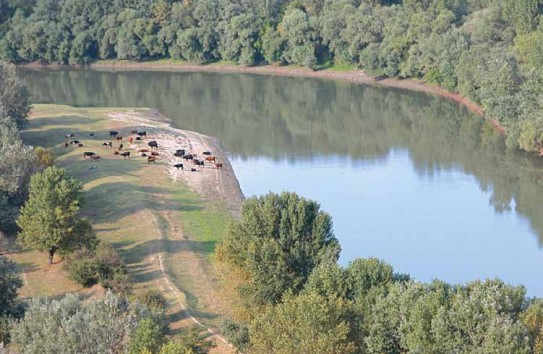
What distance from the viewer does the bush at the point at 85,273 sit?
33.4 m

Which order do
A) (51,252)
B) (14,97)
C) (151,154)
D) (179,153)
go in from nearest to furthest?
(51,252) < (151,154) < (179,153) < (14,97)

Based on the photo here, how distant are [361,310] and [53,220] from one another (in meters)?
16.1

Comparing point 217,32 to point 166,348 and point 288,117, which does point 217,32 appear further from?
point 166,348

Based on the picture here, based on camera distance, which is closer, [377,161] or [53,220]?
[53,220]

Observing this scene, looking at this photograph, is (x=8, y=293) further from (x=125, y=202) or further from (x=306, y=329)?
(x=125, y=202)

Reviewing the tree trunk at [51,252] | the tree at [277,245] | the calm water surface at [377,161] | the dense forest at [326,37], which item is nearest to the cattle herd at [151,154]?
the calm water surface at [377,161]

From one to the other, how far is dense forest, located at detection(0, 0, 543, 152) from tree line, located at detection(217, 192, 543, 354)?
32419 mm

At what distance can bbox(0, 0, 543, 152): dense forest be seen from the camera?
6544 centimetres

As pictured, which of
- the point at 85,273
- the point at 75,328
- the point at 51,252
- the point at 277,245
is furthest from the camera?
the point at 51,252

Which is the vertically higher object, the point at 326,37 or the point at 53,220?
the point at 326,37

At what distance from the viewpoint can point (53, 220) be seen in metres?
35.4

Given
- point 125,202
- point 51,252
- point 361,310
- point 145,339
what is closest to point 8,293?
point 51,252

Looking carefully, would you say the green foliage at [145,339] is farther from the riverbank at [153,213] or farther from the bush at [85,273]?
the bush at [85,273]

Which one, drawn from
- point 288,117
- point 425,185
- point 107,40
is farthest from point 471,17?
point 107,40
